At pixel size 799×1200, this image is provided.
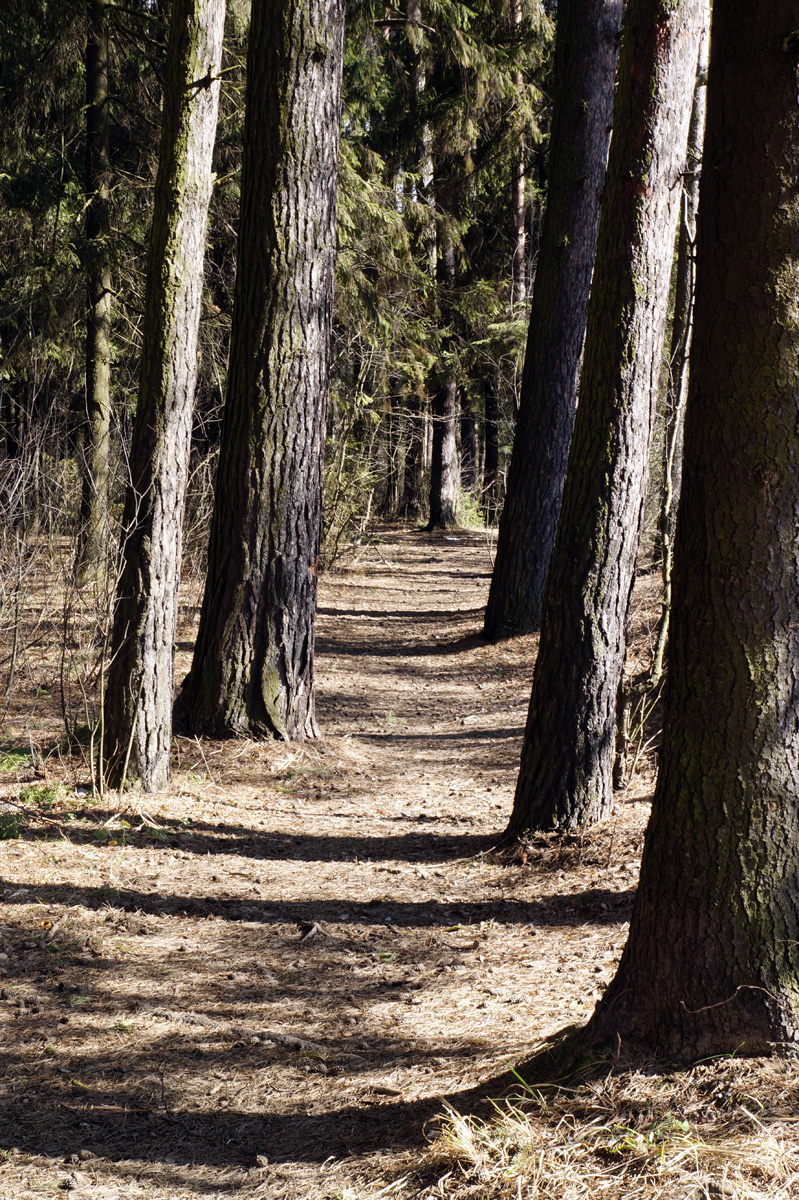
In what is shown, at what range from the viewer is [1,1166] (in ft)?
8.81

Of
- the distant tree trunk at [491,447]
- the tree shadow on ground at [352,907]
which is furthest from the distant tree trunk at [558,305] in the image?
the distant tree trunk at [491,447]

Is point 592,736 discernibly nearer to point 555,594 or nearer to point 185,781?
point 555,594

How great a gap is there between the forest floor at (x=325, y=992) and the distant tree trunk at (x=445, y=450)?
575 inches

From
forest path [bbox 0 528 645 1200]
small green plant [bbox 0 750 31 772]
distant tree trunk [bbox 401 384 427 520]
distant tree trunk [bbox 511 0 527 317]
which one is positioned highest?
distant tree trunk [bbox 511 0 527 317]

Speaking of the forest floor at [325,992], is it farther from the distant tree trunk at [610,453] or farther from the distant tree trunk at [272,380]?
the distant tree trunk at [272,380]

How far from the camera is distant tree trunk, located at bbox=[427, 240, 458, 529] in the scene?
21.2 m

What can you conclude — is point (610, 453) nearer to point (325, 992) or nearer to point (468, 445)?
point (325, 992)

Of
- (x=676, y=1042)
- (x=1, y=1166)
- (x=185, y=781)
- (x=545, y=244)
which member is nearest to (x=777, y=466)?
(x=676, y=1042)

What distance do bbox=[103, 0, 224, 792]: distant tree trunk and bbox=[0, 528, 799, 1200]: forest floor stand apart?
503 mm

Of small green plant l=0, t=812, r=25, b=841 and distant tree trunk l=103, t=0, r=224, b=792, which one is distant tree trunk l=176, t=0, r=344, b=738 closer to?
distant tree trunk l=103, t=0, r=224, b=792

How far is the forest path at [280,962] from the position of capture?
2830 millimetres

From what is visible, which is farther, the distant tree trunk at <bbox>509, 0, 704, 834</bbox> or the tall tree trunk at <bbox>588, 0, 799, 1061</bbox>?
the distant tree trunk at <bbox>509, 0, 704, 834</bbox>

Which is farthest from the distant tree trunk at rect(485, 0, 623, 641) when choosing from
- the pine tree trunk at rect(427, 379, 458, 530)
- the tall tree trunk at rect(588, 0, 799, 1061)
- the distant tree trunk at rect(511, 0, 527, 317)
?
the pine tree trunk at rect(427, 379, 458, 530)

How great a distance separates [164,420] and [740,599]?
12.6 ft
